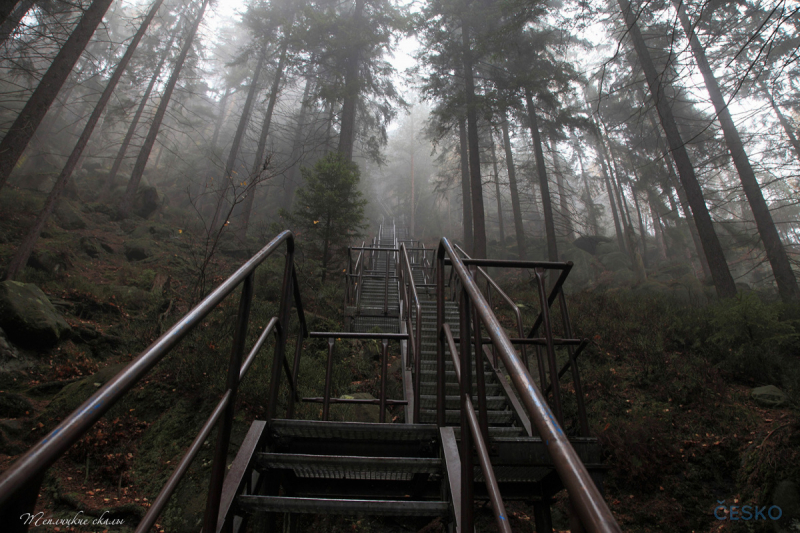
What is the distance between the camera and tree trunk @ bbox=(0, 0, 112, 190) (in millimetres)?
6023

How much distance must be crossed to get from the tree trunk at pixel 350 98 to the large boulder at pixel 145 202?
→ 8672mm

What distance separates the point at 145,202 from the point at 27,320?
12317mm

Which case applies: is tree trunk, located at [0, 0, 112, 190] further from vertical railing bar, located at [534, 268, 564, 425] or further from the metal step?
vertical railing bar, located at [534, 268, 564, 425]

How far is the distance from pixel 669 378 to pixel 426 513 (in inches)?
198

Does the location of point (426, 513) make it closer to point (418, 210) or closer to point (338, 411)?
point (338, 411)

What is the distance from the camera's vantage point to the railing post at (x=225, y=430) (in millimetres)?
1454

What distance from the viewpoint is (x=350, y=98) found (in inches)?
575

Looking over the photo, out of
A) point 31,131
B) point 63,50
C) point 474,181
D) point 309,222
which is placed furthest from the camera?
point 474,181

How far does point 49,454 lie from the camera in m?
0.67

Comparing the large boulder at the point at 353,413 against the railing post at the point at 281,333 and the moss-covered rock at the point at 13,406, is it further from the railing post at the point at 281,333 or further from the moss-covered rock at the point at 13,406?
the moss-covered rock at the point at 13,406

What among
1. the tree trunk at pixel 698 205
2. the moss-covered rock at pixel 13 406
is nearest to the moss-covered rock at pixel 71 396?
the moss-covered rock at pixel 13 406

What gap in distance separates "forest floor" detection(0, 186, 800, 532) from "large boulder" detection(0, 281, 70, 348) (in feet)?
0.60

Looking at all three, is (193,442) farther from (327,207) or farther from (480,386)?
(327,207)

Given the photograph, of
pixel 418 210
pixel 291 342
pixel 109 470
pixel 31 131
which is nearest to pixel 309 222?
pixel 291 342
